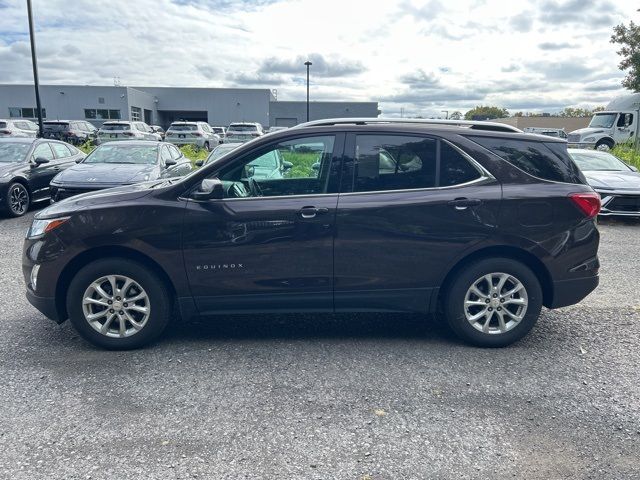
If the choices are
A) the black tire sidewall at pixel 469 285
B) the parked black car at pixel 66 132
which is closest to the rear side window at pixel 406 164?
the black tire sidewall at pixel 469 285

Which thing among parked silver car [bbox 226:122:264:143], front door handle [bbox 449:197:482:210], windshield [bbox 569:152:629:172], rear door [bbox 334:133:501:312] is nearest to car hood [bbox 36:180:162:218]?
rear door [bbox 334:133:501:312]

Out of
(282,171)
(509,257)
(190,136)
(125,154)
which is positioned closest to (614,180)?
(509,257)

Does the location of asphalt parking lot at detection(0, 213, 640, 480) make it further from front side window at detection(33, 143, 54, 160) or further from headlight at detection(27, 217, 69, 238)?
front side window at detection(33, 143, 54, 160)

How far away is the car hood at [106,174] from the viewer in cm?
912

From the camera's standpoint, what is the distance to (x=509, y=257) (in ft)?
14.3

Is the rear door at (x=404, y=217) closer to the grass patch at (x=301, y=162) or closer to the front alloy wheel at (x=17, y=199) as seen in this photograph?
the grass patch at (x=301, y=162)

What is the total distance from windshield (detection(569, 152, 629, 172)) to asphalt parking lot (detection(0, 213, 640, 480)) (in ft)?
23.8

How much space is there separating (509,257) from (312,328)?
5.96ft

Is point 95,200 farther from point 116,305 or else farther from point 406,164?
point 406,164

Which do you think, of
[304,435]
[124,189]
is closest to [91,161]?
[124,189]

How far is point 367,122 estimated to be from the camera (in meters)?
4.42

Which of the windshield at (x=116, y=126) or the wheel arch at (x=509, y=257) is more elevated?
the windshield at (x=116, y=126)

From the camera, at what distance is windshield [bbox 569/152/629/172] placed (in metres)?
11.3

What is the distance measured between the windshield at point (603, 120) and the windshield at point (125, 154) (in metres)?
24.5
